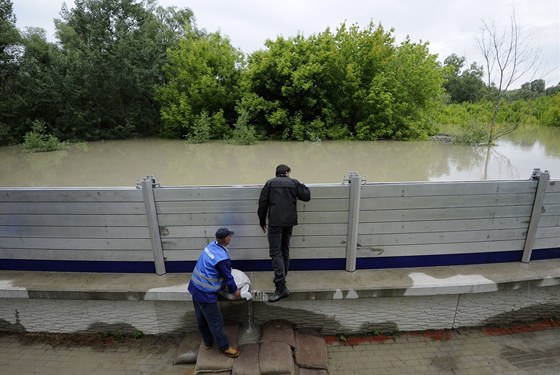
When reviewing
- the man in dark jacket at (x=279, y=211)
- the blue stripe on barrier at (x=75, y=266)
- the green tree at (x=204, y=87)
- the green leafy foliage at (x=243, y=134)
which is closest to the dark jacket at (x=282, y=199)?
the man in dark jacket at (x=279, y=211)

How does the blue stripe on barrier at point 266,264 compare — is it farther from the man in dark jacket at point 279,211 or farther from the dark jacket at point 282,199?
the dark jacket at point 282,199

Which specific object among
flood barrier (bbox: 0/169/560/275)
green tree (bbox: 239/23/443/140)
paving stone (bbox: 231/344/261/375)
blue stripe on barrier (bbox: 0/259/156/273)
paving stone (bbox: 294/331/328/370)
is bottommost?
paving stone (bbox: 294/331/328/370)

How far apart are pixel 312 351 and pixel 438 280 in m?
1.58

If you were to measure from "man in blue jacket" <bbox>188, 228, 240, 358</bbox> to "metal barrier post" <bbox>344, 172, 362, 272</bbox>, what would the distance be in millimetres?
1358

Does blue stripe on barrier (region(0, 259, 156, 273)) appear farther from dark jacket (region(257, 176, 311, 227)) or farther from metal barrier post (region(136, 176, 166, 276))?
dark jacket (region(257, 176, 311, 227))

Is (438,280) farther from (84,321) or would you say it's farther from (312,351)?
(84,321)

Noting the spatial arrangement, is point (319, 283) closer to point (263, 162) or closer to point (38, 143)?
point (263, 162)

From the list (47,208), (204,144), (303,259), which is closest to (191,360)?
(303,259)

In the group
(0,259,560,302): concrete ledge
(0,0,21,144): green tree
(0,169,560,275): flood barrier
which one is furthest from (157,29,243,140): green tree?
(0,259,560,302): concrete ledge

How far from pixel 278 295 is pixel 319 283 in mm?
491

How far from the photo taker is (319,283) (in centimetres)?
355

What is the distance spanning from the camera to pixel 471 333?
3750 millimetres

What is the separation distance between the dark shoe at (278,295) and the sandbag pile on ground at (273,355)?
1.33 feet

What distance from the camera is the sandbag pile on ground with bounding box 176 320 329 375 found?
3.06 metres
